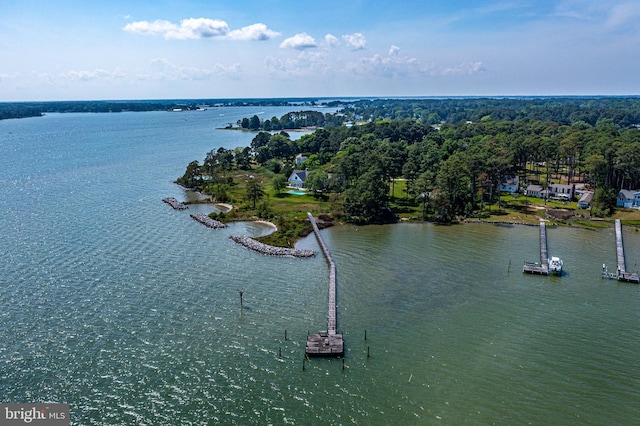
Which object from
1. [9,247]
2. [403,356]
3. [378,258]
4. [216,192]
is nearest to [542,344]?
[403,356]

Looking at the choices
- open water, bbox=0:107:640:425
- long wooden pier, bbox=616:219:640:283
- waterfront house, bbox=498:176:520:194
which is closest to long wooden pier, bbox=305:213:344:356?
open water, bbox=0:107:640:425

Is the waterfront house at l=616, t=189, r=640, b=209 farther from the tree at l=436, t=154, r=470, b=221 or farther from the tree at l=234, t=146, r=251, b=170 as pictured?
the tree at l=234, t=146, r=251, b=170

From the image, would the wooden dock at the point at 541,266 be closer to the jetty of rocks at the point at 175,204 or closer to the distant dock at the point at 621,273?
the distant dock at the point at 621,273

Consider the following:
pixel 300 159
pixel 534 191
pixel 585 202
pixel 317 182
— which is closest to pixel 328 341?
pixel 317 182

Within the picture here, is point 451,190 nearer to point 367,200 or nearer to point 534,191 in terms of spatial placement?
point 367,200

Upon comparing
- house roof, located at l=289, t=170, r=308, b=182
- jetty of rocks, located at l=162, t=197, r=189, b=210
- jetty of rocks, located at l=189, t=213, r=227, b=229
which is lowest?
jetty of rocks, located at l=189, t=213, r=227, b=229

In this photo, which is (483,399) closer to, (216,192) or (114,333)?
(114,333)
